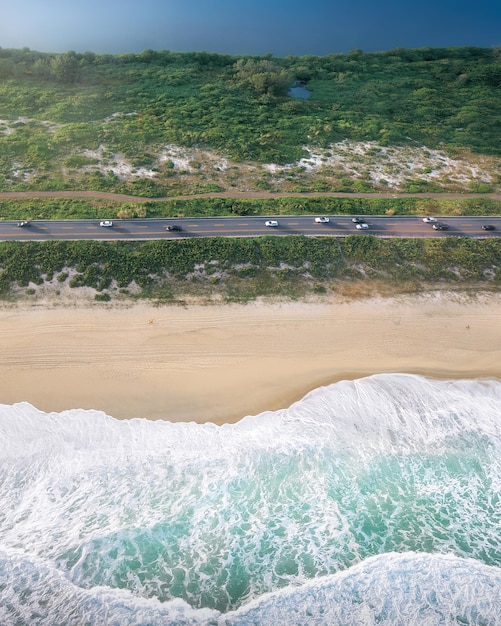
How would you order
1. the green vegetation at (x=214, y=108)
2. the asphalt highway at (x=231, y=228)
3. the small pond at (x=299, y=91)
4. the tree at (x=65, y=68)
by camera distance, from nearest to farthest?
the asphalt highway at (x=231, y=228), the green vegetation at (x=214, y=108), the tree at (x=65, y=68), the small pond at (x=299, y=91)

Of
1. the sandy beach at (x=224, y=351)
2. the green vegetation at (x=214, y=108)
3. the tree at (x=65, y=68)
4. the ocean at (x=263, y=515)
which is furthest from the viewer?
the tree at (x=65, y=68)

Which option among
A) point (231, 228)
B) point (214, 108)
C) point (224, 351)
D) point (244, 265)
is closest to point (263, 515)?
point (224, 351)

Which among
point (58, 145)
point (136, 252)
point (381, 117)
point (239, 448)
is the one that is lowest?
point (239, 448)

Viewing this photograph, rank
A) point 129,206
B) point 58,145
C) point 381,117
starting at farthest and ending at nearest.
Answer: point 381,117
point 58,145
point 129,206

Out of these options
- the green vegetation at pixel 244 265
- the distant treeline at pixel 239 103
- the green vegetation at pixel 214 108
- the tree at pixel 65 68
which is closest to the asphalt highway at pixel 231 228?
the green vegetation at pixel 244 265

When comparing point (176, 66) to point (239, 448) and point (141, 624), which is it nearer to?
point (239, 448)

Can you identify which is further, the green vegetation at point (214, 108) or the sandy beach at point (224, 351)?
the green vegetation at point (214, 108)

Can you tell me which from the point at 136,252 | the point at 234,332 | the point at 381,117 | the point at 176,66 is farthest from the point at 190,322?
the point at 176,66

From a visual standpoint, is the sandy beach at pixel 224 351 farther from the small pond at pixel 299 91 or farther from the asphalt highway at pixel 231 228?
the small pond at pixel 299 91
